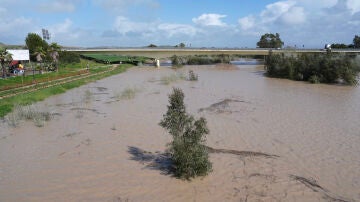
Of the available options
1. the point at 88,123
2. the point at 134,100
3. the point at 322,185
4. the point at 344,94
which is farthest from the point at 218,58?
the point at 322,185

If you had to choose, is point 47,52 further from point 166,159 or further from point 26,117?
point 166,159

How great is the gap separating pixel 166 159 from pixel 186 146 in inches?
67.0

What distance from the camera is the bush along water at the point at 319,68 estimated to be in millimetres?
34375

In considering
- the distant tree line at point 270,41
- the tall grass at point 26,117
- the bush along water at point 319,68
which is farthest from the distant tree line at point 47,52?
the distant tree line at point 270,41

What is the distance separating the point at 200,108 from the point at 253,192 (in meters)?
11.8

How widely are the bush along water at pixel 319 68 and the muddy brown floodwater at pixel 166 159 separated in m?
15.8

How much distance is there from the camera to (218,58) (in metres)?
84.9

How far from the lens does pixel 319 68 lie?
36688 mm

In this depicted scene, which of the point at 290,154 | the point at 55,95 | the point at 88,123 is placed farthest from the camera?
the point at 55,95

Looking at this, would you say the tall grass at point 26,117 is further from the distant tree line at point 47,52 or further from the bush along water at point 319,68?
the bush along water at point 319,68

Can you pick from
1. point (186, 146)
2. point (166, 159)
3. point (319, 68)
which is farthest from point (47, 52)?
point (186, 146)

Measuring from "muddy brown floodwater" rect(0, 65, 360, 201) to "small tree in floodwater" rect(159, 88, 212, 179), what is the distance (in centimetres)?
31

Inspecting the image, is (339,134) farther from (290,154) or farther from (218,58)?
(218,58)

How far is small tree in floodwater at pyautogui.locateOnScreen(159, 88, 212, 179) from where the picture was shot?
29.2 feet
